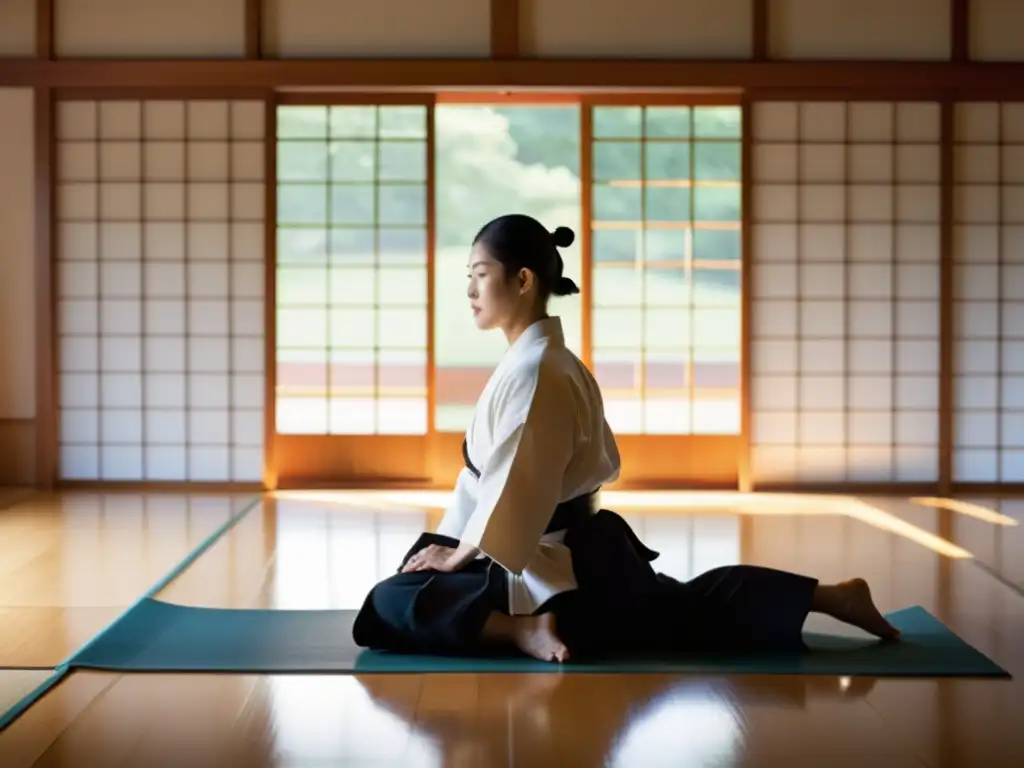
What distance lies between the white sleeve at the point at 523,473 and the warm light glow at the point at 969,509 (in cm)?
309

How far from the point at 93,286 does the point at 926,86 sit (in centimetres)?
415

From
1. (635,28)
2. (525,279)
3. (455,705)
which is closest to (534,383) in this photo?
(525,279)

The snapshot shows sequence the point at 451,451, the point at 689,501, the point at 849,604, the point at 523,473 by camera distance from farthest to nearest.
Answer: the point at 451,451, the point at 689,501, the point at 849,604, the point at 523,473

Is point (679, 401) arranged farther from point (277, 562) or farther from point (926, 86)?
point (277, 562)

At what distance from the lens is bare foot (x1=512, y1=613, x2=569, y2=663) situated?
297 cm

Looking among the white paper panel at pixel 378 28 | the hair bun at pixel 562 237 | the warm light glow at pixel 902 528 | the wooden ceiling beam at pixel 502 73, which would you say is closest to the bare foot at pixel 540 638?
the hair bun at pixel 562 237

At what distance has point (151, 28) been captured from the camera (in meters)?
6.11

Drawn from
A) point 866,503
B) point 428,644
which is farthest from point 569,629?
point 866,503

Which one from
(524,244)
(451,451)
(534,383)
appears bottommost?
(451,451)

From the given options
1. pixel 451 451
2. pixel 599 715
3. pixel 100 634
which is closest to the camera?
pixel 599 715

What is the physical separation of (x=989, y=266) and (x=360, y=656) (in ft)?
14.2

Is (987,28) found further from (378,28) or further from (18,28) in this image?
(18,28)

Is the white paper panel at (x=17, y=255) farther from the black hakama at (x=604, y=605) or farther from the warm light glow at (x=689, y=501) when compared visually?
the black hakama at (x=604, y=605)

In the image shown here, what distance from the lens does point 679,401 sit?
39.0 ft
